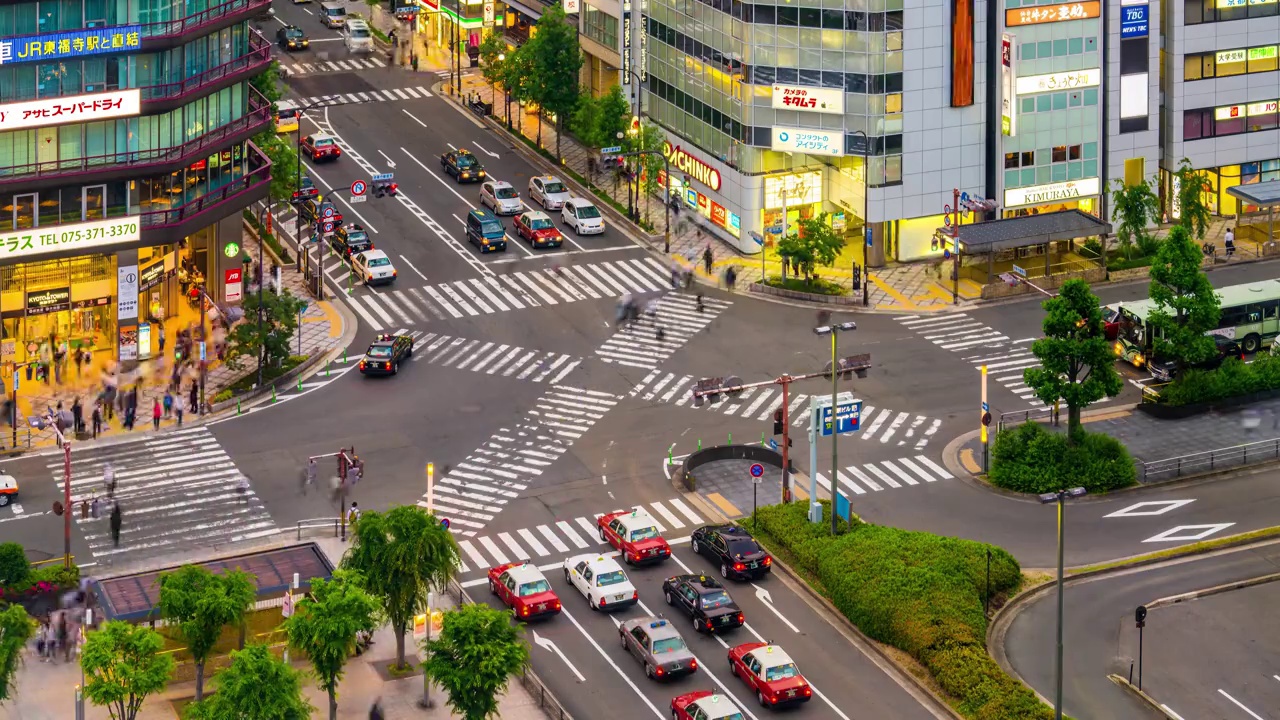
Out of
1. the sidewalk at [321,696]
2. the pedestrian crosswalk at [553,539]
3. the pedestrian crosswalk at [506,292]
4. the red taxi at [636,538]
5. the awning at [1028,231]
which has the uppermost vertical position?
the awning at [1028,231]

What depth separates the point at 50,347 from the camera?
114 meters

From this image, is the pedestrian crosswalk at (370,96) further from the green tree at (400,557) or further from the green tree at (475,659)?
the green tree at (475,659)

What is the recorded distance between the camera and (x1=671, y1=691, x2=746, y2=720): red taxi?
3014 inches

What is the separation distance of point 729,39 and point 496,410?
33.1 m

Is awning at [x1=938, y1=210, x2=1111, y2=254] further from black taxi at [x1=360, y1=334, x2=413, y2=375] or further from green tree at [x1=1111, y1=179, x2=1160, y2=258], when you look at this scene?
black taxi at [x1=360, y1=334, x2=413, y2=375]

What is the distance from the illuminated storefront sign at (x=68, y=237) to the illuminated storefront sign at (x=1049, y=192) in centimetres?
5402

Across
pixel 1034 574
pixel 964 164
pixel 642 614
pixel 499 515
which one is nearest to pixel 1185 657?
pixel 1034 574

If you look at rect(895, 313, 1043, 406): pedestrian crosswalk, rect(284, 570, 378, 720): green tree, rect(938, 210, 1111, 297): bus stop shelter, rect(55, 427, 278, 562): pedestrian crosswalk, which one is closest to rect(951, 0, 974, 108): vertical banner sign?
rect(938, 210, 1111, 297): bus stop shelter

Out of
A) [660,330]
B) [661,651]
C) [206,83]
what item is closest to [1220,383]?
[660,330]

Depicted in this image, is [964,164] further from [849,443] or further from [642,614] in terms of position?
[642,614]

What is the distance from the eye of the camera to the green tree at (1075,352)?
9894cm

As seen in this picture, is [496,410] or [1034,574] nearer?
[1034,574]

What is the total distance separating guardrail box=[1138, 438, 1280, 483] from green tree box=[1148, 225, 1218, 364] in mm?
5250

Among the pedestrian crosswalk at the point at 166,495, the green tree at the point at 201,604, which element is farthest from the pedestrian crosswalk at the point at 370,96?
the green tree at the point at 201,604
